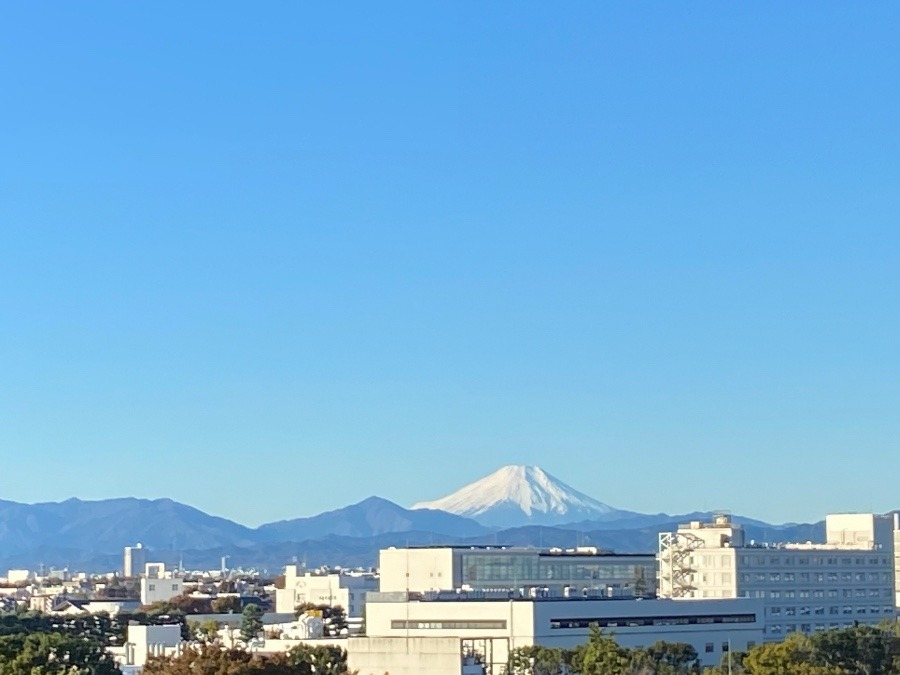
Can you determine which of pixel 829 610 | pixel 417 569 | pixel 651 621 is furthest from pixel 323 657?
pixel 829 610

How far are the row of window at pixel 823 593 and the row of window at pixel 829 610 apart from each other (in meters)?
0.86

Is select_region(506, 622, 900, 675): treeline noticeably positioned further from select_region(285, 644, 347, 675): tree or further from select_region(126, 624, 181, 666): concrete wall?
select_region(126, 624, 181, 666): concrete wall

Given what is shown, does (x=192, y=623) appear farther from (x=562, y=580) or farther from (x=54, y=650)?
(x=54, y=650)

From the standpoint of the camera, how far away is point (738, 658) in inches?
3728

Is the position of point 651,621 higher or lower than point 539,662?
higher

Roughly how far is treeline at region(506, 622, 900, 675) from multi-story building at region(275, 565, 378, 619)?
87.5 metres

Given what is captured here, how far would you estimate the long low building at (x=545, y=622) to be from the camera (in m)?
97.2

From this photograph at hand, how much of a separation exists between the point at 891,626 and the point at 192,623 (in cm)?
5144

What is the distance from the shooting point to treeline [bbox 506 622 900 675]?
79.4 metres

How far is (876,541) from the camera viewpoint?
561 feet

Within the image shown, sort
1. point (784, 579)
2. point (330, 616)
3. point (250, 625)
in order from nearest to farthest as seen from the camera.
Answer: point (250, 625), point (784, 579), point (330, 616)

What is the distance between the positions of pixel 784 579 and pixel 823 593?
155 inches

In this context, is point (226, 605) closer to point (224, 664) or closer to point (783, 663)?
point (783, 663)

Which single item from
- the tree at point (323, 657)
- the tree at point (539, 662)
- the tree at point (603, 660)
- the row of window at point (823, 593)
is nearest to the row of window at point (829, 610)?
the row of window at point (823, 593)
